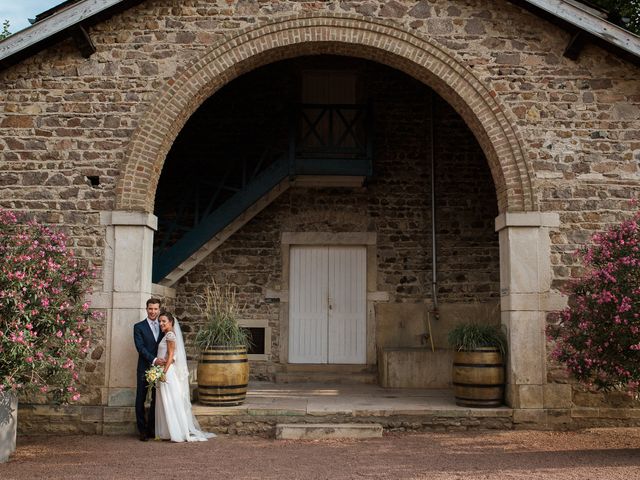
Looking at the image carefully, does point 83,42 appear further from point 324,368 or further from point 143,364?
point 324,368

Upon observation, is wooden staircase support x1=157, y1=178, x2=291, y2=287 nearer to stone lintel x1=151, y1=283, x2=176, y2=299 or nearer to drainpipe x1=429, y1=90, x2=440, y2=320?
stone lintel x1=151, y1=283, x2=176, y2=299

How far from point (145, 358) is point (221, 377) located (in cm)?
95

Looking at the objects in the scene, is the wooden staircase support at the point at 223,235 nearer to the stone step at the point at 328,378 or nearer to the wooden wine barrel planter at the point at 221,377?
the stone step at the point at 328,378

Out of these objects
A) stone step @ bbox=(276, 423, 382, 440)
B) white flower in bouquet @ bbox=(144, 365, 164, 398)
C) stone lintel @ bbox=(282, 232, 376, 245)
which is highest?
stone lintel @ bbox=(282, 232, 376, 245)

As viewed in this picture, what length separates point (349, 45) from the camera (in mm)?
8156

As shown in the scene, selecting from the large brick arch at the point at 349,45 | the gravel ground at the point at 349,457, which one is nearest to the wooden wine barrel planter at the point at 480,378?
the gravel ground at the point at 349,457

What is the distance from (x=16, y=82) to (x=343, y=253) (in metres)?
5.74

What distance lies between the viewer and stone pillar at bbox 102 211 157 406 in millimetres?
7668

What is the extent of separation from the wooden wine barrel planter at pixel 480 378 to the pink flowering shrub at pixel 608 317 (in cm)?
84

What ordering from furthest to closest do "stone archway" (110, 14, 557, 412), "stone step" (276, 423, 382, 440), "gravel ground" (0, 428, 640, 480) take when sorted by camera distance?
"stone archway" (110, 14, 557, 412) → "stone step" (276, 423, 382, 440) → "gravel ground" (0, 428, 640, 480)

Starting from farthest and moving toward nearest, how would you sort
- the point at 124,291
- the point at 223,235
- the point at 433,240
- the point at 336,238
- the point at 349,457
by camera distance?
the point at 336,238 < the point at 433,240 < the point at 223,235 < the point at 124,291 < the point at 349,457

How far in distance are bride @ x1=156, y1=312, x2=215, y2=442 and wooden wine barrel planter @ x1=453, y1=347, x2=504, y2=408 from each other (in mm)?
2999

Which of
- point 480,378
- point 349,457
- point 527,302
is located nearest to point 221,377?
point 349,457

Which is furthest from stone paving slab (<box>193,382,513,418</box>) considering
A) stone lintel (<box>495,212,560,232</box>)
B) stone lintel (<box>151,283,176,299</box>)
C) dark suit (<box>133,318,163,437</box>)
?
stone lintel (<box>495,212,560,232</box>)
